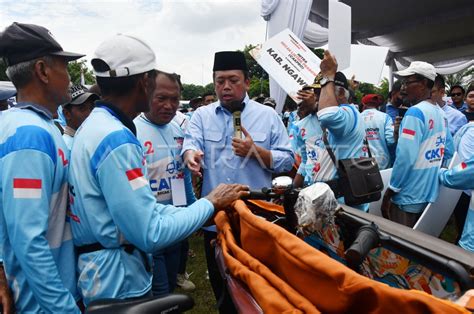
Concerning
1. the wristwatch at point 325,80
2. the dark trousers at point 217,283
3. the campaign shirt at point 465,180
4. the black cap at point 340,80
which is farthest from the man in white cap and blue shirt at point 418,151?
the dark trousers at point 217,283

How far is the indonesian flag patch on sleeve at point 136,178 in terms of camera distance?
150cm

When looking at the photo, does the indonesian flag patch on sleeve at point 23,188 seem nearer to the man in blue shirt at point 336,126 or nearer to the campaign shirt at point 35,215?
the campaign shirt at point 35,215

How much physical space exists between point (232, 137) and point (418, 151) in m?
1.82

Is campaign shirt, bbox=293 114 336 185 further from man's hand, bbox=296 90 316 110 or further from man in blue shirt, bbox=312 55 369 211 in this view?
man's hand, bbox=296 90 316 110

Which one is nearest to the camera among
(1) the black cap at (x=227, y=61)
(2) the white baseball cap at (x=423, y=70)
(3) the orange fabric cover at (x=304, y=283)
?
(3) the orange fabric cover at (x=304, y=283)

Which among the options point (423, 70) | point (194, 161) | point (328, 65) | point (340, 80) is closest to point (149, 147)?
point (194, 161)

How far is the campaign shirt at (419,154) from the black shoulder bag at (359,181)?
0.93 metres

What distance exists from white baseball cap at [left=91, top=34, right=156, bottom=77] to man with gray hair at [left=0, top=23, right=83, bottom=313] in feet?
0.63

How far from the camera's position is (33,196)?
1.50 metres

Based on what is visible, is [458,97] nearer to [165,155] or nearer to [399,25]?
[165,155]

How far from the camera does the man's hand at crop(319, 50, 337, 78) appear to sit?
2.65 meters

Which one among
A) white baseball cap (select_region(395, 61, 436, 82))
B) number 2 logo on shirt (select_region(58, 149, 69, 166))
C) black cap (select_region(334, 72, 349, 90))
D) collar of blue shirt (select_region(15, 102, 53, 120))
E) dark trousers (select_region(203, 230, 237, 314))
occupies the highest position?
white baseball cap (select_region(395, 61, 436, 82))

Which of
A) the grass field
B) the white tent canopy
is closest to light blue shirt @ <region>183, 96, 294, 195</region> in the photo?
the grass field

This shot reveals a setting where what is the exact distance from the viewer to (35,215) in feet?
4.89
